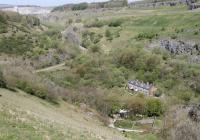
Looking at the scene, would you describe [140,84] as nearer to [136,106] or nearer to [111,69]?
[111,69]

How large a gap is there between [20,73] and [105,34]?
86.3 meters

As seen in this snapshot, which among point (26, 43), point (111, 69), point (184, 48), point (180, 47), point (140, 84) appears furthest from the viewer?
point (26, 43)

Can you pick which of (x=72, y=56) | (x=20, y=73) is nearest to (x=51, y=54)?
(x=72, y=56)

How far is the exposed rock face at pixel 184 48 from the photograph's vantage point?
9894 centimetres

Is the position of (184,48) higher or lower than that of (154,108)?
higher

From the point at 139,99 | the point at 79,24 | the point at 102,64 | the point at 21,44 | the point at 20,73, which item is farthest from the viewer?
the point at 79,24

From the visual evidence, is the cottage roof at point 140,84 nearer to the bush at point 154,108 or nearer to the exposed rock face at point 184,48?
the exposed rock face at point 184,48

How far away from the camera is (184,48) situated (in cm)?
10456

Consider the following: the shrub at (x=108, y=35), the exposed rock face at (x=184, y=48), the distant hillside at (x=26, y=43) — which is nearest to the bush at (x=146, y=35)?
the shrub at (x=108, y=35)

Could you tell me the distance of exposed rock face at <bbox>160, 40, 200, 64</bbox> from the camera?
98.9m

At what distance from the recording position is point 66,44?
118625mm

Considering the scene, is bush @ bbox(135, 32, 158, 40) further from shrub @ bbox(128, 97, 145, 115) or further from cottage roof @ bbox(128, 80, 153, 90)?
shrub @ bbox(128, 97, 145, 115)

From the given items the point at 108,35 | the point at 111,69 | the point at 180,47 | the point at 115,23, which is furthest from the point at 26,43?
the point at 115,23

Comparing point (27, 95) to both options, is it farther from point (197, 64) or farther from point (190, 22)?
point (190, 22)
